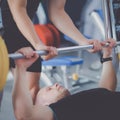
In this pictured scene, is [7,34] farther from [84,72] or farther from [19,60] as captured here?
[84,72]

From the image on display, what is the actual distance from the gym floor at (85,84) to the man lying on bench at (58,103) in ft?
4.03

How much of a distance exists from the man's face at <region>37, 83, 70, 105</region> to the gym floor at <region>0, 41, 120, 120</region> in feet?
3.93

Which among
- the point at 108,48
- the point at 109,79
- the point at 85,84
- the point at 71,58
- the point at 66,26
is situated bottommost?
the point at 85,84

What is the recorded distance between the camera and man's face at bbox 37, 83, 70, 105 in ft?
4.87

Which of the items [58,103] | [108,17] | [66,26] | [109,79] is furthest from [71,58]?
[58,103]

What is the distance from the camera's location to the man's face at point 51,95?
4.87 feet

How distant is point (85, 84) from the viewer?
3652 mm

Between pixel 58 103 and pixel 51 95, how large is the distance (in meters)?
0.13

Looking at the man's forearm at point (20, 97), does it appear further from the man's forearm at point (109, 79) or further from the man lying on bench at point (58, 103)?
the man's forearm at point (109, 79)

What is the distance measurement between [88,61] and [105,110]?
115 inches

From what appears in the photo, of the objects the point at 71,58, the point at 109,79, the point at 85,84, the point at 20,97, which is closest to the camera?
the point at 20,97

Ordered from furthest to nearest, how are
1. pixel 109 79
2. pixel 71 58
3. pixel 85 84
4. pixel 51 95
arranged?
pixel 85 84
pixel 71 58
pixel 109 79
pixel 51 95

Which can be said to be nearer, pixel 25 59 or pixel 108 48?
pixel 25 59

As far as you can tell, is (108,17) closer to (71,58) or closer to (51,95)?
(51,95)
